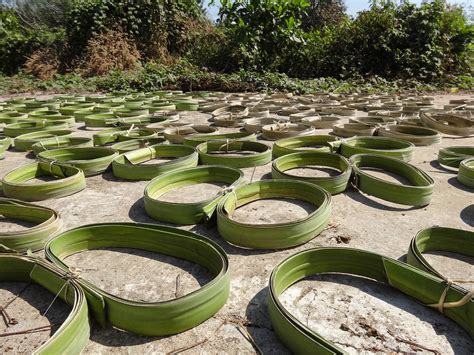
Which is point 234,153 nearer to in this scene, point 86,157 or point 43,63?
point 86,157

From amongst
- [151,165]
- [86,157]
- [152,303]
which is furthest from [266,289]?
[86,157]

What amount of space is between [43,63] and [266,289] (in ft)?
65.9

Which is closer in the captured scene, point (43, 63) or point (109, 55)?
point (109, 55)

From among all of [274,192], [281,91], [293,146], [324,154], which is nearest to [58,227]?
[274,192]

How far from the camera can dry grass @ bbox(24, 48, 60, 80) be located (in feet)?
58.7

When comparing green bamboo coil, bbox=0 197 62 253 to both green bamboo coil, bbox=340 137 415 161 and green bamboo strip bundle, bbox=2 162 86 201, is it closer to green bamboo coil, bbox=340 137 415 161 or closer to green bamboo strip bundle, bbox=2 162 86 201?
green bamboo strip bundle, bbox=2 162 86 201

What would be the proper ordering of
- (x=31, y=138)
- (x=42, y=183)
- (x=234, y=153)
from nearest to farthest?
(x=42, y=183) → (x=234, y=153) → (x=31, y=138)

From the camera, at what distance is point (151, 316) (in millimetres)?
1983

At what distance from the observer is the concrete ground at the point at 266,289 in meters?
1.98

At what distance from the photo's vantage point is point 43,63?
18703 mm

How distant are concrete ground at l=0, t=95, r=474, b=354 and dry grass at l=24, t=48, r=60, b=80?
16790 mm

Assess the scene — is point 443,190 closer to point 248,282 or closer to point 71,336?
point 248,282

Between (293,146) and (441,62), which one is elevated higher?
(441,62)

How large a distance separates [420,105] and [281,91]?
15.2 ft
